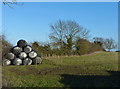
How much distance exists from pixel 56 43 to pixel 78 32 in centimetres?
476

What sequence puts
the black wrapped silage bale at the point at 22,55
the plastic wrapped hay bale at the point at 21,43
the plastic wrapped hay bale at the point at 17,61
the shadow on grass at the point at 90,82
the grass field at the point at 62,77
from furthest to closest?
1. the plastic wrapped hay bale at the point at 21,43
2. the black wrapped silage bale at the point at 22,55
3. the plastic wrapped hay bale at the point at 17,61
4. the grass field at the point at 62,77
5. the shadow on grass at the point at 90,82

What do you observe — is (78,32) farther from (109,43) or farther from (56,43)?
(109,43)

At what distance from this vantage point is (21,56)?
17562 millimetres

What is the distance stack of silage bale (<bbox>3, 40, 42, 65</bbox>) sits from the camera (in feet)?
57.0

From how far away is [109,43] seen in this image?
1738 inches

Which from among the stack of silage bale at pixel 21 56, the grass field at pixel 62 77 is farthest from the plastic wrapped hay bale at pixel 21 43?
the grass field at pixel 62 77

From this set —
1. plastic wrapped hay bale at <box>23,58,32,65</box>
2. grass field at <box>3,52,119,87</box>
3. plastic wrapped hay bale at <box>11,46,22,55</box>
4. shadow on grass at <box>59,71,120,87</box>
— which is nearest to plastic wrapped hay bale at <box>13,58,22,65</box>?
plastic wrapped hay bale at <box>23,58,32,65</box>

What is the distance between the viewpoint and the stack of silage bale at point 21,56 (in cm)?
1738

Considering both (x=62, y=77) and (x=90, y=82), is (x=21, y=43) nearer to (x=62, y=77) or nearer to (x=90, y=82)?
(x=62, y=77)

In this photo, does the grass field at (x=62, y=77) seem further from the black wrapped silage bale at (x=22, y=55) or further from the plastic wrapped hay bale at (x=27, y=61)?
the black wrapped silage bale at (x=22, y=55)

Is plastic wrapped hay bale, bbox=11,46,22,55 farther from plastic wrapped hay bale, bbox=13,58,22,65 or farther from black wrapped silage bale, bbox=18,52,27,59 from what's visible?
plastic wrapped hay bale, bbox=13,58,22,65

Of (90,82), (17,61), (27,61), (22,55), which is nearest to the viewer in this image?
(90,82)

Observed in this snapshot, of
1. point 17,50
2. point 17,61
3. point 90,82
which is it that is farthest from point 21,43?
point 90,82

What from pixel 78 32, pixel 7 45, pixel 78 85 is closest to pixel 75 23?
pixel 78 32
